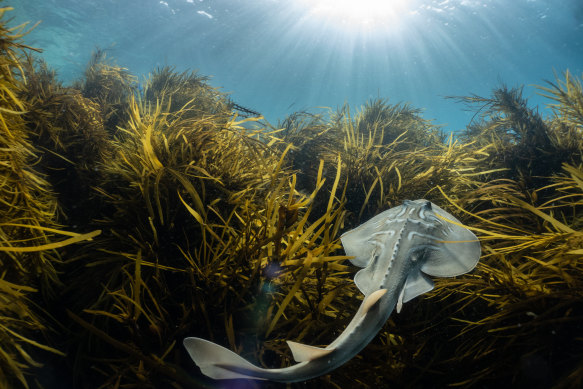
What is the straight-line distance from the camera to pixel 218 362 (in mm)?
1106

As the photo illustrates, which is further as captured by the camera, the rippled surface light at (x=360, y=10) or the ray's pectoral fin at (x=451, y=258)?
the rippled surface light at (x=360, y=10)

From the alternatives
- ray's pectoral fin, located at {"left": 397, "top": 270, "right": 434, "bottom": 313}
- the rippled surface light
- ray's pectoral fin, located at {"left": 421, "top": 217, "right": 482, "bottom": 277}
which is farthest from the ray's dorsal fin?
the rippled surface light

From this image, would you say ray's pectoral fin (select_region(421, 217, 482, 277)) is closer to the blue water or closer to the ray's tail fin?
the ray's tail fin

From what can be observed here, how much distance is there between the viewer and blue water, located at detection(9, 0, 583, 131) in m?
27.3

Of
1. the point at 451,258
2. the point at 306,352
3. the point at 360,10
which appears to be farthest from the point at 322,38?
the point at 306,352

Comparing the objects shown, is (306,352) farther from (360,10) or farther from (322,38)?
(322,38)

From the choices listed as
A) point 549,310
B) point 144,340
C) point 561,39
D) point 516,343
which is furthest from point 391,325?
point 561,39

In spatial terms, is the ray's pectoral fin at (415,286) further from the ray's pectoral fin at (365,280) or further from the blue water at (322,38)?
the blue water at (322,38)

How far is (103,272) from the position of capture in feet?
6.02

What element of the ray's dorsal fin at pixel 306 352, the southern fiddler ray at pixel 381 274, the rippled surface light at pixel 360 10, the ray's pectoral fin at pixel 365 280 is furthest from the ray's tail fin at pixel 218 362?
the rippled surface light at pixel 360 10

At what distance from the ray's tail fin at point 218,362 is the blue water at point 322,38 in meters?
26.1

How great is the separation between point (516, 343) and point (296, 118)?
4.63 metres

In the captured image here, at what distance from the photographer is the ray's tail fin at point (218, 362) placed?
3.58 ft

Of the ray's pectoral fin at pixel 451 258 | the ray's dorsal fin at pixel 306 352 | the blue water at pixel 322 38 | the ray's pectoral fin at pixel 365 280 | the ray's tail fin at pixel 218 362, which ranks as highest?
the blue water at pixel 322 38
